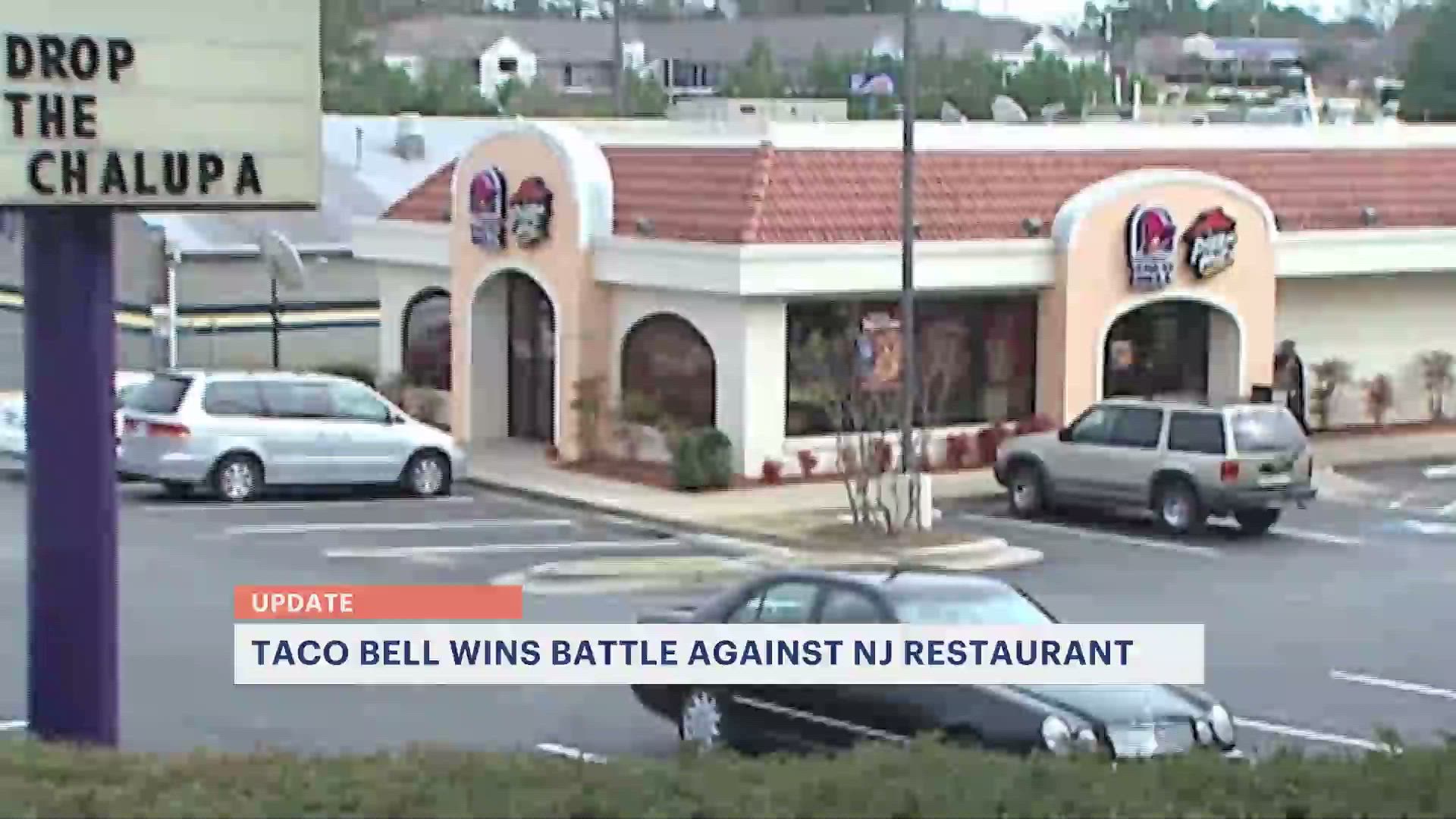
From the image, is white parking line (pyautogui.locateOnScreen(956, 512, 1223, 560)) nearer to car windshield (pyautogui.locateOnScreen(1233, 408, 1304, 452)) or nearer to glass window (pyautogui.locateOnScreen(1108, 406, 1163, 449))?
glass window (pyautogui.locateOnScreen(1108, 406, 1163, 449))

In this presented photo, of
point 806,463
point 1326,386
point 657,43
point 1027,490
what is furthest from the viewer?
point 657,43

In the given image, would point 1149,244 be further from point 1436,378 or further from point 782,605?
point 782,605

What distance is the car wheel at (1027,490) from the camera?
30422mm

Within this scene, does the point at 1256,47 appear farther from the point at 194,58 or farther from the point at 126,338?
the point at 194,58

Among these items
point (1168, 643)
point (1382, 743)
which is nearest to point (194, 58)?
point (1382, 743)

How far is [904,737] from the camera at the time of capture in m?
14.8

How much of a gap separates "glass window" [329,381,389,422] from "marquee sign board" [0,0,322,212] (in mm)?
18000

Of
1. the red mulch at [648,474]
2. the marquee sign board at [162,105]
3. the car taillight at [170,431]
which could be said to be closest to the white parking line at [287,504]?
the car taillight at [170,431]

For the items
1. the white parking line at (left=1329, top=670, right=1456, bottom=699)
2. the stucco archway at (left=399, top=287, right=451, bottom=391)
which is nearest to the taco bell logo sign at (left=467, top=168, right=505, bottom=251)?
the stucco archway at (left=399, top=287, right=451, bottom=391)

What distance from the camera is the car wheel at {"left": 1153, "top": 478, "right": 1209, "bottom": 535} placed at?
28.7 metres

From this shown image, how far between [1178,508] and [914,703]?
47.5ft

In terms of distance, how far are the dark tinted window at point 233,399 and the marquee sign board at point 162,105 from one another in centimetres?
1735

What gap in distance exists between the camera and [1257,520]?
29.3 m

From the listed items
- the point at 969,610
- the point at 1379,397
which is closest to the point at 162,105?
the point at 969,610
